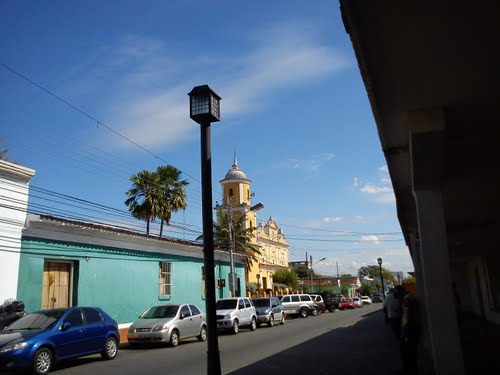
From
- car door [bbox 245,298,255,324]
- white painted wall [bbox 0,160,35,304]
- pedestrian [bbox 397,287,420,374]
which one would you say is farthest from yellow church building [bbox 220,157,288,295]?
pedestrian [bbox 397,287,420,374]

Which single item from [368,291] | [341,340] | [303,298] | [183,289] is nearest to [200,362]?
[341,340]

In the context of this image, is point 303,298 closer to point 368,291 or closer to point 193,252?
point 193,252

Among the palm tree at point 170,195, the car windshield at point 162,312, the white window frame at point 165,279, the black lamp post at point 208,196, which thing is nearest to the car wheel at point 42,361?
the car windshield at point 162,312

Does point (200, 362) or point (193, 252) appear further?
point (193, 252)

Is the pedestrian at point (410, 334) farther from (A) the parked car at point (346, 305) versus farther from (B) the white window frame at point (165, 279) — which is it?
(A) the parked car at point (346, 305)

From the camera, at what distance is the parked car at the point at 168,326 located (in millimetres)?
16953

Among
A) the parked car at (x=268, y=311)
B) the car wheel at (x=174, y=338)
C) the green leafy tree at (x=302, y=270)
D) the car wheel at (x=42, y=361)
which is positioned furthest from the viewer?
the green leafy tree at (x=302, y=270)

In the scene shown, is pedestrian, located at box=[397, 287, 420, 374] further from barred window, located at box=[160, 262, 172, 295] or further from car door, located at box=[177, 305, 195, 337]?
barred window, located at box=[160, 262, 172, 295]

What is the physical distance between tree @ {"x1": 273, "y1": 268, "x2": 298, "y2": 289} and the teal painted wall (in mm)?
33788

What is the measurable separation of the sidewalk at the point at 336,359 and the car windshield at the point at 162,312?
203 inches

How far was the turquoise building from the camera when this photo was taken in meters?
17.6

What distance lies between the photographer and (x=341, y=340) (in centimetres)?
1759

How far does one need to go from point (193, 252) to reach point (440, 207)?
21.4m

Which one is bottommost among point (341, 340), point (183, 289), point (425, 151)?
point (341, 340)
